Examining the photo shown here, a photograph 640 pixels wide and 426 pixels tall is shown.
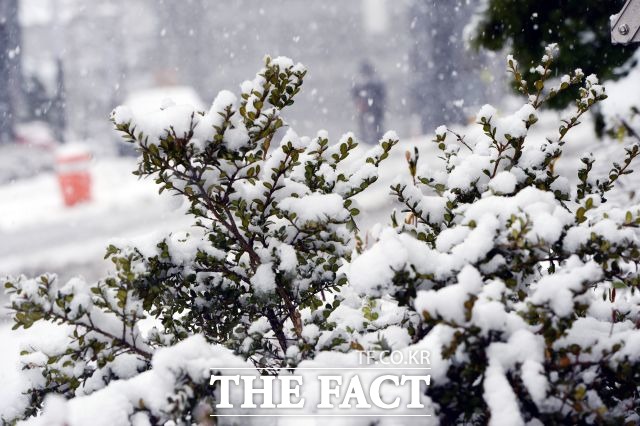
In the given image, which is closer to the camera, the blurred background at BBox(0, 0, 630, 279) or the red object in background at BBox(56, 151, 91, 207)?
the red object in background at BBox(56, 151, 91, 207)

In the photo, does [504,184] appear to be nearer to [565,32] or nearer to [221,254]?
[221,254]

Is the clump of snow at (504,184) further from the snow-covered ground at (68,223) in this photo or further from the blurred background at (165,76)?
the blurred background at (165,76)

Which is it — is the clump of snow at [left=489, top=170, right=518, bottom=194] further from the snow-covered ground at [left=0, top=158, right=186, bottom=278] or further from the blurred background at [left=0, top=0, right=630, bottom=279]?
the blurred background at [left=0, top=0, right=630, bottom=279]

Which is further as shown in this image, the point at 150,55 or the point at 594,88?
the point at 150,55

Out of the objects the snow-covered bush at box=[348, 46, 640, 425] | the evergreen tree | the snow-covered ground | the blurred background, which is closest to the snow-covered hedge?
the snow-covered bush at box=[348, 46, 640, 425]

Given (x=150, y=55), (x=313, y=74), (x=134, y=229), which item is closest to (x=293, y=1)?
(x=313, y=74)

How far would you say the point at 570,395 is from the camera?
4.03 ft

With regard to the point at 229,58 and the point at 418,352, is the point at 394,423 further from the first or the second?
the point at 229,58

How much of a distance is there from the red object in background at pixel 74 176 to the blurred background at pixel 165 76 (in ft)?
0.08

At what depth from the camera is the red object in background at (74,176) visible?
10.9 m

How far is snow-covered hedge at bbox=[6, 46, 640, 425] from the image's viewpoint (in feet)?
4.23

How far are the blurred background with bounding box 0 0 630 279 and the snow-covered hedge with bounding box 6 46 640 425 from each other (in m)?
7.97

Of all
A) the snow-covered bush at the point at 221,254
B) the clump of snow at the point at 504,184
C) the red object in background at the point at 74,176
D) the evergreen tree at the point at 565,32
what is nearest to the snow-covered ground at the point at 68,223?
the red object in background at the point at 74,176

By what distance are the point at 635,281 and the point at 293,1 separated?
20807mm
